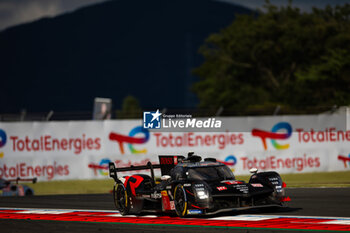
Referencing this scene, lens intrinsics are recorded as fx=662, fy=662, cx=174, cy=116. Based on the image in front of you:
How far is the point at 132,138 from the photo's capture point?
24562mm

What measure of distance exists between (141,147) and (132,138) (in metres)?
0.48

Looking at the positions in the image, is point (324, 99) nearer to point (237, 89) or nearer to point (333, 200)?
point (237, 89)

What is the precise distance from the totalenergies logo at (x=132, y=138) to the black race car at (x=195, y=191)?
10.4m

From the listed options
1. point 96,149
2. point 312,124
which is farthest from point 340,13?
point 96,149

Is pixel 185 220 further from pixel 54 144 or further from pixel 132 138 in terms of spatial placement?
pixel 54 144

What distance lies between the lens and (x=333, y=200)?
48.3 feet

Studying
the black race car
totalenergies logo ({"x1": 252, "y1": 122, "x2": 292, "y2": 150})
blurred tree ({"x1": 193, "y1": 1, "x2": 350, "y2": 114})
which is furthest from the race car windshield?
blurred tree ({"x1": 193, "y1": 1, "x2": 350, "y2": 114})

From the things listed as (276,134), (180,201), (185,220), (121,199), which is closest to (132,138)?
(276,134)

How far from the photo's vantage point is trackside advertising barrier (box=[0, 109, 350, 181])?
945 inches

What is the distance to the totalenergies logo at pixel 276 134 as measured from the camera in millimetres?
24562

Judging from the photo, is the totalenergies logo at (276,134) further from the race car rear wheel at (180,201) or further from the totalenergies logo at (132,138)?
the race car rear wheel at (180,201)

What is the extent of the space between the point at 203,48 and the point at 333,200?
56453 millimetres

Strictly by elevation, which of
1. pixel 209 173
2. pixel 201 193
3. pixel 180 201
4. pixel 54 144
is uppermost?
pixel 54 144

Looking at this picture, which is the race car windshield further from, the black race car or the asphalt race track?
the asphalt race track
